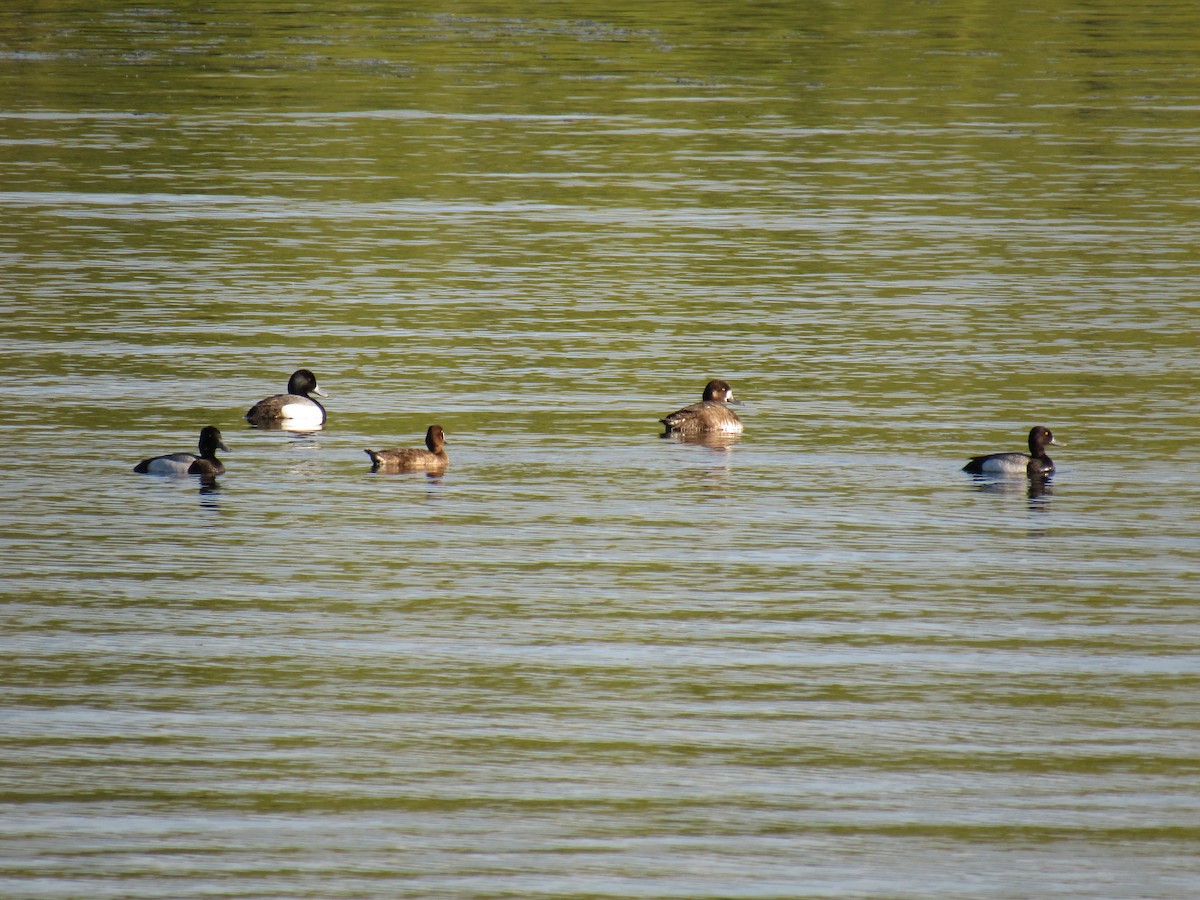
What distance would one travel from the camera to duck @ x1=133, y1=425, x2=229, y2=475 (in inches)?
838

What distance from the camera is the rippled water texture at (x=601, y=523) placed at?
498 inches

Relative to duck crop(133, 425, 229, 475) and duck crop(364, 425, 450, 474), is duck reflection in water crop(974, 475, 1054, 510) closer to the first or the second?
duck crop(364, 425, 450, 474)

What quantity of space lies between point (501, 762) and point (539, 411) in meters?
10.9

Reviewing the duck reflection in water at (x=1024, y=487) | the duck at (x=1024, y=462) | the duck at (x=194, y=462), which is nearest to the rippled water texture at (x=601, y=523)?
the duck reflection in water at (x=1024, y=487)

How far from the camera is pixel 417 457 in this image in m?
21.5

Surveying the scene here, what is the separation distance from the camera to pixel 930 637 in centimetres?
1627

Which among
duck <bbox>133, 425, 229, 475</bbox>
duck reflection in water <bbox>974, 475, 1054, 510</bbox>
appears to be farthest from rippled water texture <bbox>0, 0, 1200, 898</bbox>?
duck <bbox>133, 425, 229, 475</bbox>

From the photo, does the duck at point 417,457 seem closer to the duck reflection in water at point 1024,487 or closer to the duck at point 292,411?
the duck at point 292,411

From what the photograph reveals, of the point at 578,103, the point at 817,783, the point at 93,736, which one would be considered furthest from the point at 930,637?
the point at 578,103

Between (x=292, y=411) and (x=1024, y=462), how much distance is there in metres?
7.50

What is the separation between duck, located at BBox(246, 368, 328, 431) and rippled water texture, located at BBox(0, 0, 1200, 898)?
0.51 ft

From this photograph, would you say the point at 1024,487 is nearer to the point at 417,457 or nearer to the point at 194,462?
the point at 417,457

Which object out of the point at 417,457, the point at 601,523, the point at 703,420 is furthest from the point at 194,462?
the point at 703,420

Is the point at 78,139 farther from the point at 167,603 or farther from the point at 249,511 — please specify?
the point at 167,603
